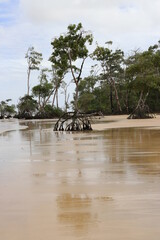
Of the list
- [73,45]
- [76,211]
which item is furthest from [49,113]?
[76,211]

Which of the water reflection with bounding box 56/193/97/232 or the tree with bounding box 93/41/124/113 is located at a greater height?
the tree with bounding box 93/41/124/113

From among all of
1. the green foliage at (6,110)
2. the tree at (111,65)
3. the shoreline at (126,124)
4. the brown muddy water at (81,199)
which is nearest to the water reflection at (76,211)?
the brown muddy water at (81,199)

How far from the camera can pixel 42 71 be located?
41.0 m

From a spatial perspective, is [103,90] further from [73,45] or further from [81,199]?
[81,199]

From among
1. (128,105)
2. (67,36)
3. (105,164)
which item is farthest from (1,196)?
(128,105)

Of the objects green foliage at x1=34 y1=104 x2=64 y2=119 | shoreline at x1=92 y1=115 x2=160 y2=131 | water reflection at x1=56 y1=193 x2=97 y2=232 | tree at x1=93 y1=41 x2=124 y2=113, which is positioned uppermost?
tree at x1=93 y1=41 x2=124 y2=113

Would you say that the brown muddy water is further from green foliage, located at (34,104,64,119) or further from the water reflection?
green foliage, located at (34,104,64,119)

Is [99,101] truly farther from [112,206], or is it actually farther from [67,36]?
[112,206]

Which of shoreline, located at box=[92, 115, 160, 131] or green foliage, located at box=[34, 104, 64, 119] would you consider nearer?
shoreline, located at box=[92, 115, 160, 131]

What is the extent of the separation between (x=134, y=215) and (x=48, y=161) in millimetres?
3163

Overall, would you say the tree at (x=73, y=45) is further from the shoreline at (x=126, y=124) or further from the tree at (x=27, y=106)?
the tree at (x=27, y=106)

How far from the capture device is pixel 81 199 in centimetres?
326

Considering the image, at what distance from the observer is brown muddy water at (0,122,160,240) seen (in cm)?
243

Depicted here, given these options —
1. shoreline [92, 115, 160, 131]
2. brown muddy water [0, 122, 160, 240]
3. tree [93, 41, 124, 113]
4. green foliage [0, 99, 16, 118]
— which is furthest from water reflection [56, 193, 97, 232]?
Answer: green foliage [0, 99, 16, 118]
